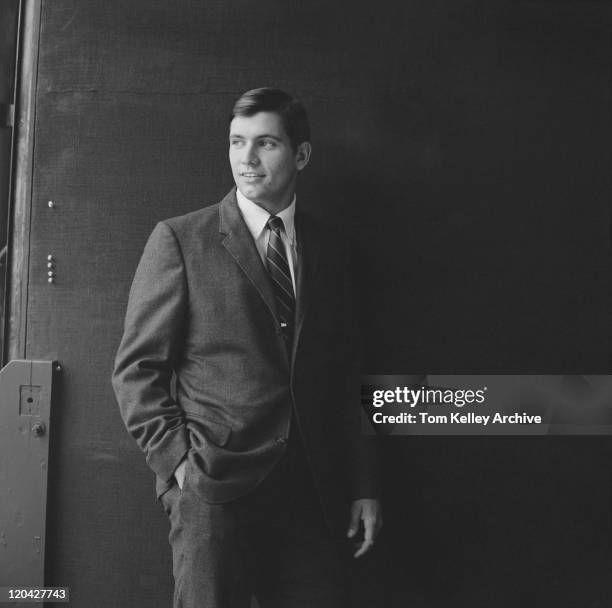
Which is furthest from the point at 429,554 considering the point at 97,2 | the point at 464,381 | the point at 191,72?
the point at 97,2

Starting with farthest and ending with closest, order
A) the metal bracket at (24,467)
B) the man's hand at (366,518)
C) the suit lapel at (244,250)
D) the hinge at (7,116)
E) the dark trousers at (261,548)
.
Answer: the hinge at (7,116)
the metal bracket at (24,467)
the man's hand at (366,518)
the suit lapel at (244,250)
the dark trousers at (261,548)

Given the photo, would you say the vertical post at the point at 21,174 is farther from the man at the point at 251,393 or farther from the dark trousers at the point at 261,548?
the dark trousers at the point at 261,548

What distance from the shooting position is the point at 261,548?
187cm

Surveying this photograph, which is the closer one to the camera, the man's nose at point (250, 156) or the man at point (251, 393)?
the man at point (251, 393)

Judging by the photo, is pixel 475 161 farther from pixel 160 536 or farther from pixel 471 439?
pixel 160 536

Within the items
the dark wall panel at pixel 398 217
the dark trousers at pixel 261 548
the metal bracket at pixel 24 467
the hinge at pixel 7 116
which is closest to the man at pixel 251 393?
the dark trousers at pixel 261 548

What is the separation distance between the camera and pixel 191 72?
2.34 m

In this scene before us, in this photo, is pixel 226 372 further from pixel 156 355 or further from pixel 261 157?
pixel 261 157

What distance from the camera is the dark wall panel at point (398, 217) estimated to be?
230 centimetres

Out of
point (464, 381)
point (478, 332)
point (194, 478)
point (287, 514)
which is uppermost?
point (478, 332)

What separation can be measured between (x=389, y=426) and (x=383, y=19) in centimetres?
147

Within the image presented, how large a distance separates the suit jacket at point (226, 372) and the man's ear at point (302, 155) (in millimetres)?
260

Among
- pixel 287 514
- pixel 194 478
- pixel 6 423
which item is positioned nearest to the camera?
pixel 194 478

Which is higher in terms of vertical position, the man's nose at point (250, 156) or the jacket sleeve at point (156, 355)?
the man's nose at point (250, 156)
